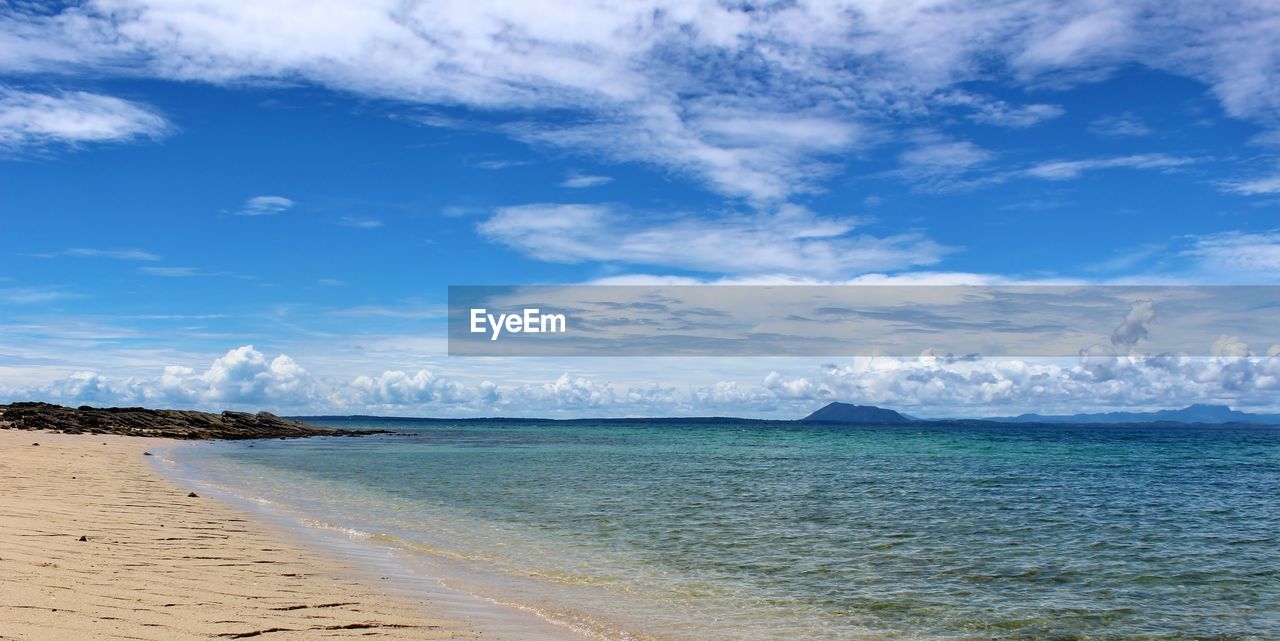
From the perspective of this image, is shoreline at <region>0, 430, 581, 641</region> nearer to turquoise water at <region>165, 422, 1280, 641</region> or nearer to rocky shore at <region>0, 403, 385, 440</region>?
turquoise water at <region>165, 422, 1280, 641</region>

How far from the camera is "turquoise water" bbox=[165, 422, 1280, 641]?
1206 centimetres

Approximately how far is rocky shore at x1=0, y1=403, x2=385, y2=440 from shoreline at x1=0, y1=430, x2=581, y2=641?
207ft

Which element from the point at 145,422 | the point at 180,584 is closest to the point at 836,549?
the point at 180,584

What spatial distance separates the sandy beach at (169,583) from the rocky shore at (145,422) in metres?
63.0

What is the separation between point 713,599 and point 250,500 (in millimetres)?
17910

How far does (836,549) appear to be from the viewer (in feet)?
58.6

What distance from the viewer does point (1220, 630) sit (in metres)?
11.8

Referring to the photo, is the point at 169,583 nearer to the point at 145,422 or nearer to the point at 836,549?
the point at 836,549

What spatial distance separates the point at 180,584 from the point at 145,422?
90441 mm

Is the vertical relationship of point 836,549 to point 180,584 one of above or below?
below

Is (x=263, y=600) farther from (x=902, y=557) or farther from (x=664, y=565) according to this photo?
(x=902, y=557)

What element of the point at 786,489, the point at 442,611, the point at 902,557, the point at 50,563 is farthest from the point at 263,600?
the point at 786,489

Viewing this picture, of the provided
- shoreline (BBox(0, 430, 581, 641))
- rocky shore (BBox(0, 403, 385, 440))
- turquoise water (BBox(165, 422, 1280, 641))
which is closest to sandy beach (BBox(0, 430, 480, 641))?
shoreline (BBox(0, 430, 581, 641))

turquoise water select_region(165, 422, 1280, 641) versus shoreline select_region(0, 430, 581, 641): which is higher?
shoreline select_region(0, 430, 581, 641)
